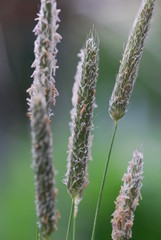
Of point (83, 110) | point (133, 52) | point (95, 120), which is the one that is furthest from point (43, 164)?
point (95, 120)

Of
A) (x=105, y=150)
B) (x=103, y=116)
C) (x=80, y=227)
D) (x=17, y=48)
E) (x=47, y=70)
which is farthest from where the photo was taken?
(x=17, y=48)

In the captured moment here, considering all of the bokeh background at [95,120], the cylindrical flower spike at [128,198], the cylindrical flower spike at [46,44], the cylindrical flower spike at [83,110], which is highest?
the cylindrical flower spike at [46,44]

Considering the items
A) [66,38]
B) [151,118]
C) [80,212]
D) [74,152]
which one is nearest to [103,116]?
[151,118]

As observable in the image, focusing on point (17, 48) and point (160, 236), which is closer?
point (160, 236)

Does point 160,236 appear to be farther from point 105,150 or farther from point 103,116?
point 103,116

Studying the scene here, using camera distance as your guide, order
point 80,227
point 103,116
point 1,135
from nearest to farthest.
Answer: point 80,227 → point 103,116 → point 1,135

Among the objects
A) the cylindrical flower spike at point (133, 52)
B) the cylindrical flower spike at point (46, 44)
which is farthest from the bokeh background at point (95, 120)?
the cylindrical flower spike at point (46, 44)

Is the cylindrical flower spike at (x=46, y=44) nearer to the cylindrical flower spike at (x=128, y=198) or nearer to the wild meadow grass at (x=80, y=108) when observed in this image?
the wild meadow grass at (x=80, y=108)

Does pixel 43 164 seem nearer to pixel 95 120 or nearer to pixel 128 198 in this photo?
pixel 128 198
